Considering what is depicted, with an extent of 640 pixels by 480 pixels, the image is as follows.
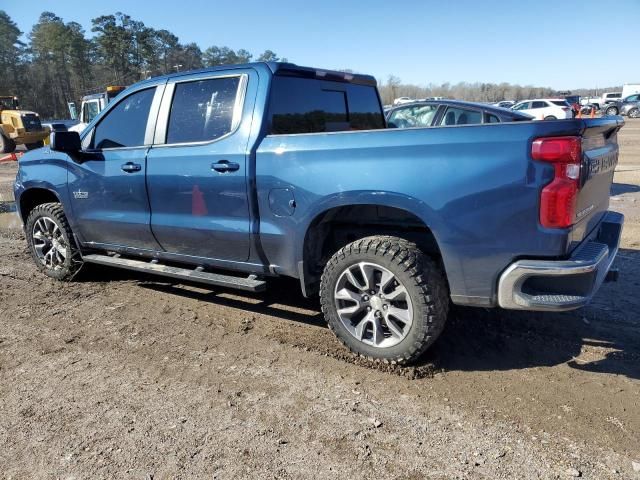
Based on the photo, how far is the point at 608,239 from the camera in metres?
3.65

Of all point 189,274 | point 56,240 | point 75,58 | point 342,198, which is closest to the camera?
point 342,198

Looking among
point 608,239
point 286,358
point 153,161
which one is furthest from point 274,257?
point 608,239

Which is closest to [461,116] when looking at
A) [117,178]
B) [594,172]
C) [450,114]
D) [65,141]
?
[450,114]

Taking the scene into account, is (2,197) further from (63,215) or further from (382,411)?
(382,411)

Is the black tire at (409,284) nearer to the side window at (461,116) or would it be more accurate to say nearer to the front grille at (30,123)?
the side window at (461,116)

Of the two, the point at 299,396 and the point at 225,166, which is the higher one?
the point at 225,166

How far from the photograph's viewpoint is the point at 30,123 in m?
25.4

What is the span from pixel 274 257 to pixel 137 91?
2.14 metres

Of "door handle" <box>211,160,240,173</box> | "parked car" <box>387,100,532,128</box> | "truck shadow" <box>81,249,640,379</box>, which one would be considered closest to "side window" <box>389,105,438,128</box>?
"parked car" <box>387,100,532,128</box>

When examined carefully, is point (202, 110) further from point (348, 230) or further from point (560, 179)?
point (560, 179)

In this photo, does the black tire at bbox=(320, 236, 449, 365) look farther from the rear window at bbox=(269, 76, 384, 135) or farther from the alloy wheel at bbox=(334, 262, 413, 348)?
the rear window at bbox=(269, 76, 384, 135)

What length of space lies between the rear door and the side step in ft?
0.52

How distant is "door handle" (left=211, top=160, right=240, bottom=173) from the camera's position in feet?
12.2

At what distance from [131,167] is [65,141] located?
0.79 metres
